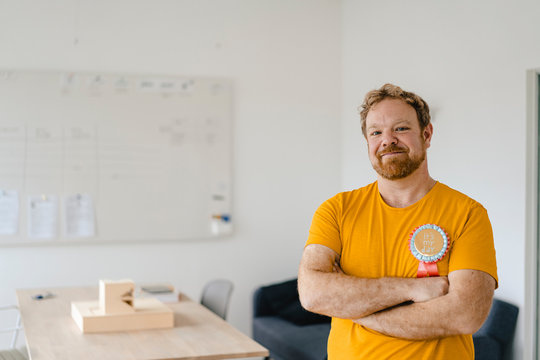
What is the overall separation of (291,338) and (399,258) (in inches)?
105

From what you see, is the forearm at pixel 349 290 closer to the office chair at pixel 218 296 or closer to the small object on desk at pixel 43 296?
the office chair at pixel 218 296

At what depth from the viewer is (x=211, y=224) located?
5.27 m

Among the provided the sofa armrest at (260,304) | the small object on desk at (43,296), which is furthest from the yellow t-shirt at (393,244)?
the sofa armrest at (260,304)

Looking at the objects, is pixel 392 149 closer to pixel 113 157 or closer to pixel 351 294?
pixel 351 294

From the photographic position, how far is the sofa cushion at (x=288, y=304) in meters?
4.74

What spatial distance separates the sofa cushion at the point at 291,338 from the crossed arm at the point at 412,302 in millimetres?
2148

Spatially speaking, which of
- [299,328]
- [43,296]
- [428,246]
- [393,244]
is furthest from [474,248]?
[43,296]

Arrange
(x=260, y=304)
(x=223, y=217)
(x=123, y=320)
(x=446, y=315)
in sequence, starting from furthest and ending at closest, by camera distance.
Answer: (x=223, y=217)
(x=260, y=304)
(x=123, y=320)
(x=446, y=315)

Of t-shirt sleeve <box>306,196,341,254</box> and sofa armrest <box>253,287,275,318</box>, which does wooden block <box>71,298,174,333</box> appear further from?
sofa armrest <box>253,287,275,318</box>

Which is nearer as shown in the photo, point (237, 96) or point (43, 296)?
point (43, 296)

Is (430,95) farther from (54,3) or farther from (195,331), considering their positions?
(54,3)

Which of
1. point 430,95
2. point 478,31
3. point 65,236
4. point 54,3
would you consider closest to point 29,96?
point 54,3

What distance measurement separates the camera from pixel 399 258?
6.19 ft

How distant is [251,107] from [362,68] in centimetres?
105
